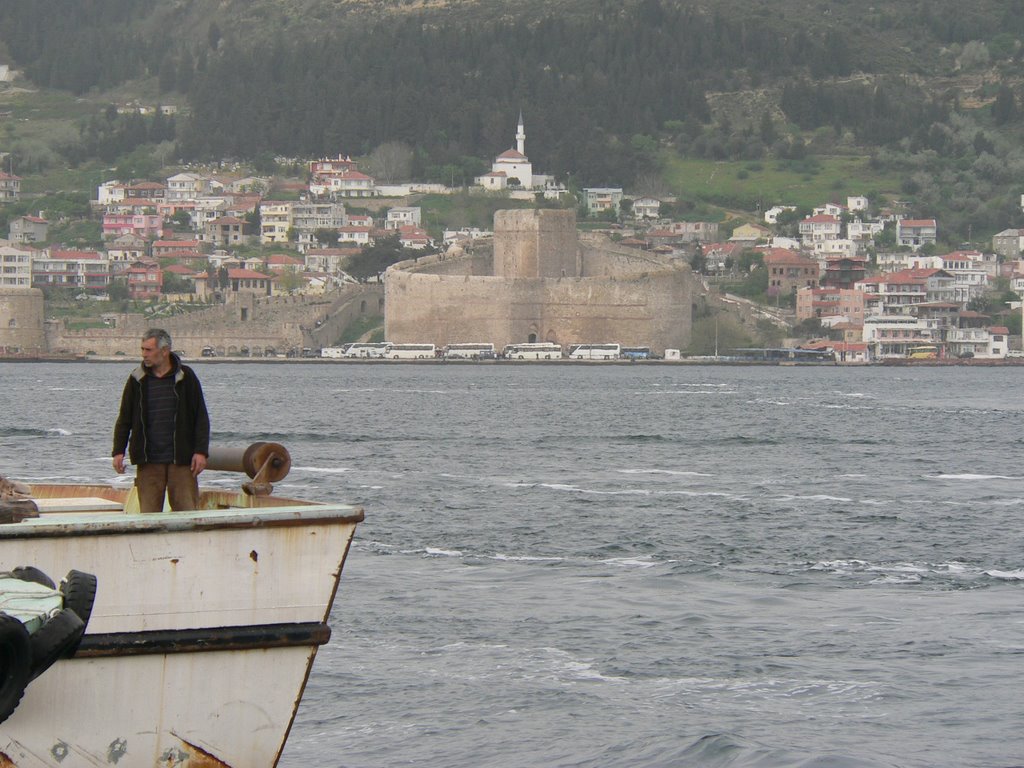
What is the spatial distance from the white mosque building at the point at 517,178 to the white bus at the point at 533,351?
3313cm

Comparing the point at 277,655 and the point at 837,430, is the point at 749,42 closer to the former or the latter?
the point at 837,430

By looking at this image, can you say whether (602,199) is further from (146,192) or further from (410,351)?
(410,351)

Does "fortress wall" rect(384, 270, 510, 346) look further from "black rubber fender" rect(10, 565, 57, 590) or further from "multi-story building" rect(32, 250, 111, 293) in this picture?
"black rubber fender" rect(10, 565, 57, 590)

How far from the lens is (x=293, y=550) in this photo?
863cm

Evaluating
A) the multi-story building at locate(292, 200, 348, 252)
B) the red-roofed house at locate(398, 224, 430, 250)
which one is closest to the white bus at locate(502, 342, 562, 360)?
the red-roofed house at locate(398, 224, 430, 250)

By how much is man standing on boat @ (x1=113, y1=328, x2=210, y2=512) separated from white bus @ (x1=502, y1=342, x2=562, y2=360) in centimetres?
8127

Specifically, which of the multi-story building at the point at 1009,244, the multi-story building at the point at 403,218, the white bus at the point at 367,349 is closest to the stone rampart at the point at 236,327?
the white bus at the point at 367,349

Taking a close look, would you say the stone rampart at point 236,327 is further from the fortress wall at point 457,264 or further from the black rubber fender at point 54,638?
the black rubber fender at point 54,638

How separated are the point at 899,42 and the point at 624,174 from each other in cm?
4598

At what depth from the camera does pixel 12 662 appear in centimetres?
789

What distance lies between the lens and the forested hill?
136500mm

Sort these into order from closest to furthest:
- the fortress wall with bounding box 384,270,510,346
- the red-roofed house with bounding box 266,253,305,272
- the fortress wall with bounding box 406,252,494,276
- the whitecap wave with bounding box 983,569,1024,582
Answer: the whitecap wave with bounding box 983,569,1024,582, the fortress wall with bounding box 384,270,510,346, the fortress wall with bounding box 406,252,494,276, the red-roofed house with bounding box 266,253,305,272

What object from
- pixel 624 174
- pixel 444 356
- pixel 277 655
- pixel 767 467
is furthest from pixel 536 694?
pixel 624 174

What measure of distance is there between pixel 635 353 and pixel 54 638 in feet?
274
